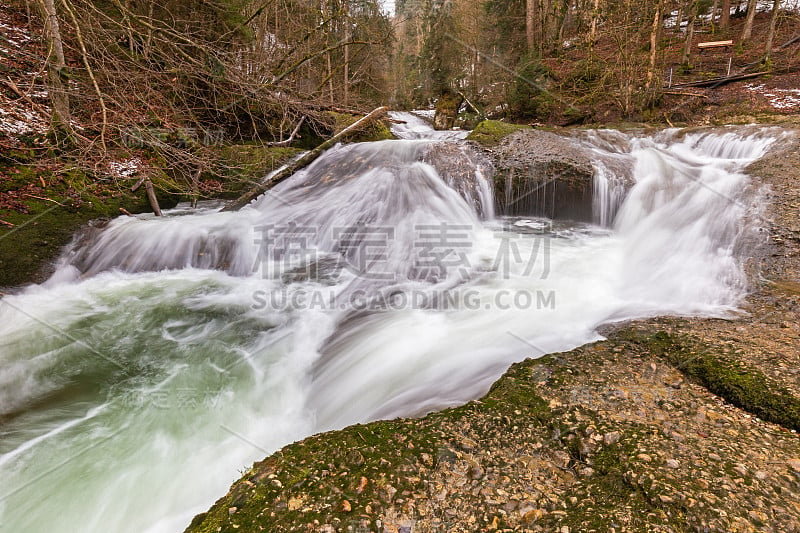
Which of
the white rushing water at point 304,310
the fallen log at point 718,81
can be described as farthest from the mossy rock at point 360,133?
the fallen log at point 718,81

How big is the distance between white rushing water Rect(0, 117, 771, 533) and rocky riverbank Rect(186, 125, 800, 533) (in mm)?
795

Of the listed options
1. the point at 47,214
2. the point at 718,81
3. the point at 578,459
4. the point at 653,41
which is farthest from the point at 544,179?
the point at 718,81

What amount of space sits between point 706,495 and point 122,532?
3022mm

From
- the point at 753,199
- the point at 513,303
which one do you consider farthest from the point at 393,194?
the point at 753,199

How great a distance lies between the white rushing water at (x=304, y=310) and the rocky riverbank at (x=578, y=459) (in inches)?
31.3

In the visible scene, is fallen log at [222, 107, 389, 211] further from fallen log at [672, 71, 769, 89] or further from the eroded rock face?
fallen log at [672, 71, 769, 89]

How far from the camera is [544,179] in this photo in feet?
21.6

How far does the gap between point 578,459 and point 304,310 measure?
354cm

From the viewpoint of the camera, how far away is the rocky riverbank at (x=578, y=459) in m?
1.42

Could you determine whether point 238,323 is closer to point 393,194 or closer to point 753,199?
point 393,194

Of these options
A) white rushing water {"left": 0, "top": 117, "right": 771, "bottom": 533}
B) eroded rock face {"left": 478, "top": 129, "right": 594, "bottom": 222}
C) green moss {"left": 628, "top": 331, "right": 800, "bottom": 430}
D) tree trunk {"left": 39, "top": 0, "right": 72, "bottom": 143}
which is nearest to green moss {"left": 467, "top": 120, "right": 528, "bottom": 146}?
eroded rock face {"left": 478, "top": 129, "right": 594, "bottom": 222}

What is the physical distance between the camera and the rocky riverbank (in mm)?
1416

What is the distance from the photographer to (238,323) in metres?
4.39

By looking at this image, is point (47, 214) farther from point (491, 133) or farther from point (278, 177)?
point (491, 133)
